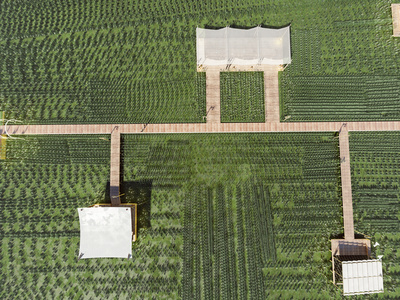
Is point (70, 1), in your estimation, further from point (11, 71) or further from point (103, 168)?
point (103, 168)

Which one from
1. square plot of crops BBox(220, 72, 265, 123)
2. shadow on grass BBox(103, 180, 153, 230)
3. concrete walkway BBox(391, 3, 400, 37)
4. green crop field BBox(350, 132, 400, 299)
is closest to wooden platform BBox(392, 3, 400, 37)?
concrete walkway BBox(391, 3, 400, 37)

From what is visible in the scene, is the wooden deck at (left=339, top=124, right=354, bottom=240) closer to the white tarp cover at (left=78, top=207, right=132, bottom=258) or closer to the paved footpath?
the paved footpath

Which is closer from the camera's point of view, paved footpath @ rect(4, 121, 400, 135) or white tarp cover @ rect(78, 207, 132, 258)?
white tarp cover @ rect(78, 207, 132, 258)

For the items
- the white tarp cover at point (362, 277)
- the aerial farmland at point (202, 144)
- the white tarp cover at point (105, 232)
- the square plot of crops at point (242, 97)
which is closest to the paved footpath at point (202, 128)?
the aerial farmland at point (202, 144)

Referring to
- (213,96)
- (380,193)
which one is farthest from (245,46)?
(380,193)

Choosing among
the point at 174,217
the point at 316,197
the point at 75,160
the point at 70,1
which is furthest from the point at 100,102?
the point at 316,197

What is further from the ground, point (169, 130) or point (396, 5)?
point (396, 5)

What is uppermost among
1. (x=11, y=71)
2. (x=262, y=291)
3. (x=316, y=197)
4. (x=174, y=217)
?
(x=11, y=71)

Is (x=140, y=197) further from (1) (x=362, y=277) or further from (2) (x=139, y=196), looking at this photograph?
(1) (x=362, y=277)
